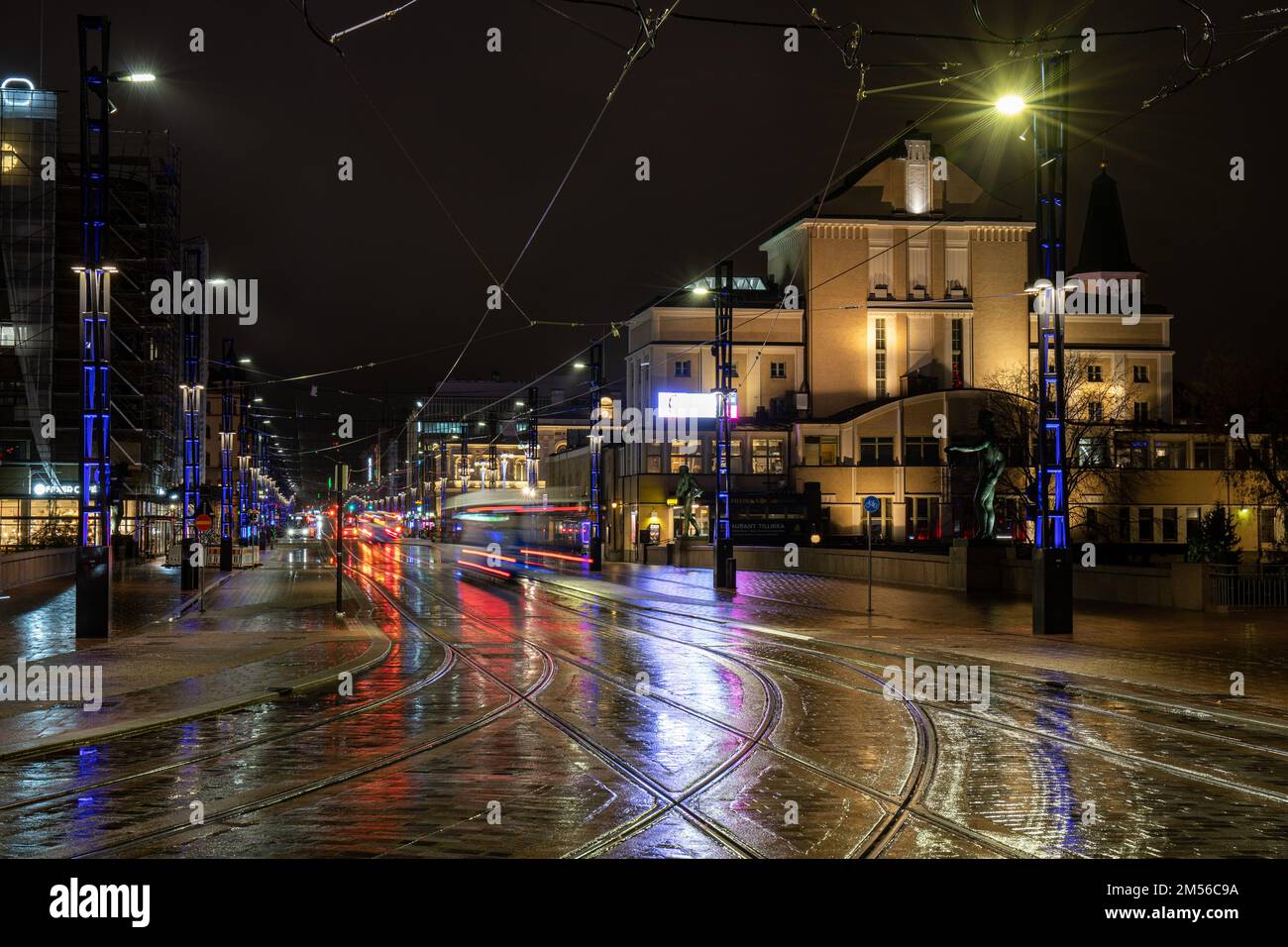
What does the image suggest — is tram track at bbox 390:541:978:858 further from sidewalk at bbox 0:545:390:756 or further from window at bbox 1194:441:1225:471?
window at bbox 1194:441:1225:471

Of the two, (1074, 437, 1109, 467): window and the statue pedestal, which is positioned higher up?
(1074, 437, 1109, 467): window

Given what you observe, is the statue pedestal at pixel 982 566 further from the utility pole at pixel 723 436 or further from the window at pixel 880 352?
the window at pixel 880 352

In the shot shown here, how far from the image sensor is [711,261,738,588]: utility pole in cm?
Answer: 3922

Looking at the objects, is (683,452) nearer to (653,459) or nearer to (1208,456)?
(653,459)

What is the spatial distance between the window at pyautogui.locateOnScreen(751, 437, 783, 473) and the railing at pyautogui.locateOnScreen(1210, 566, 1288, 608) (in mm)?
46862

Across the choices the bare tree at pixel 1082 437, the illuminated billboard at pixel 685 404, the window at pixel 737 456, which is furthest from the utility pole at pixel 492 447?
the bare tree at pixel 1082 437

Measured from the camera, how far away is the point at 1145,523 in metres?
72.4

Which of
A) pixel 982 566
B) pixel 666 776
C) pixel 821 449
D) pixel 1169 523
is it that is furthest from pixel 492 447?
pixel 666 776

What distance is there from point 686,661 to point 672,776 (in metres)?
9.43

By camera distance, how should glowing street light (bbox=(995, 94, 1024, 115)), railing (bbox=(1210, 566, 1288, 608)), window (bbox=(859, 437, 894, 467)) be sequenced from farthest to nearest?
1. window (bbox=(859, 437, 894, 467))
2. railing (bbox=(1210, 566, 1288, 608))
3. glowing street light (bbox=(995, 94, 1024, 115))

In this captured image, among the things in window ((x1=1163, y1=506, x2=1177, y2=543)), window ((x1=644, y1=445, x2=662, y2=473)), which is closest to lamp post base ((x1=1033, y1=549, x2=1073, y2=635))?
window ((x1=644, y1=445, x2=662, y2=473))

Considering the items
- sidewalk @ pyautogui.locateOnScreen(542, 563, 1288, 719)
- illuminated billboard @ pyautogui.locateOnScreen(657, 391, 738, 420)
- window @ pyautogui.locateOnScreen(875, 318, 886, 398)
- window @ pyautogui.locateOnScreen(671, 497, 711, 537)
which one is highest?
window @ pyautogui.locateOnScreen(875, 318, 886, 398)
